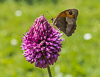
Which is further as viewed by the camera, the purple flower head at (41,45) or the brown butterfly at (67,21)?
the brown butterfly at (67,21)

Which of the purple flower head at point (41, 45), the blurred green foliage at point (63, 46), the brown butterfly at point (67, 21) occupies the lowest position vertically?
the purple flower head at point (41, 45)

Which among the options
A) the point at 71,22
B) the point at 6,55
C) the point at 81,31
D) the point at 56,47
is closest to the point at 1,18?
the point at 6,55

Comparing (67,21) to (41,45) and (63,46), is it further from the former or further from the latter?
(63,46)

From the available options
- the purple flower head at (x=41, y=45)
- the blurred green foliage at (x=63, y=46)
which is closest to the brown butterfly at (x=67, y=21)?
the blurred green foliage at (x=63, y=46)

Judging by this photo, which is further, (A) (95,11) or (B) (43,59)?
(A) (95,11)

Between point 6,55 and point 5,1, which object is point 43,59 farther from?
point 5,1

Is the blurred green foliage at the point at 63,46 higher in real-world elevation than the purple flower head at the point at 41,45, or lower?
higher

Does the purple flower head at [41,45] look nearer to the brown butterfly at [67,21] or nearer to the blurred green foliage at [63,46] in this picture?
the blurred green foliage at [63,46]
